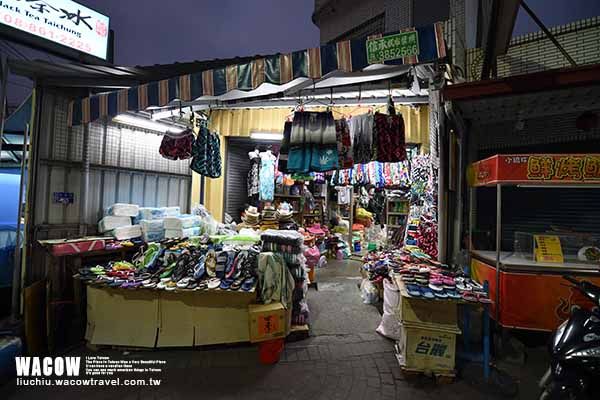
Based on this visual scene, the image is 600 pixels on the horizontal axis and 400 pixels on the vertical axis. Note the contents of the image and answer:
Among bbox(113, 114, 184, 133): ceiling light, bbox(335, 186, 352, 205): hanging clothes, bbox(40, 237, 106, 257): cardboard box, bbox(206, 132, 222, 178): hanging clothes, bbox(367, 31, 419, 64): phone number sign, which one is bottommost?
bbox(40, 237, 106, 257): cardboard box

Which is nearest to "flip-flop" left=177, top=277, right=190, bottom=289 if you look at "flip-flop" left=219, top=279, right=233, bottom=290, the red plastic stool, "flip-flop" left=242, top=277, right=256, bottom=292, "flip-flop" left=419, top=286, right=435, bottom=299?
"flip-flop" left=219, top=279, right=233, bottom=290

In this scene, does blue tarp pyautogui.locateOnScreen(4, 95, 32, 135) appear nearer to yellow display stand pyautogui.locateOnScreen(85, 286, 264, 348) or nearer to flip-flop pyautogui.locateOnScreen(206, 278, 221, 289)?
yellow display stand pyautogui.locateOnScreen(85, 286, 264, 348)

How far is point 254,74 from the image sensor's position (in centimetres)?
361

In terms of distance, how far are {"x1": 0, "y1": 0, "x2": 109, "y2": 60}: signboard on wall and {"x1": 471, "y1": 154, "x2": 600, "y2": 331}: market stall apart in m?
12.7

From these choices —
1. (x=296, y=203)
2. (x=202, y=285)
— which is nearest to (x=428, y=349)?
(x=202, y=285)

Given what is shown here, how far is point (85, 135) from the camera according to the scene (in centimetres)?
482

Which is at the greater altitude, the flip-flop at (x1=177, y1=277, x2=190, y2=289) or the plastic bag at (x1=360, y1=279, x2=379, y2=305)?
the flip-flop at (x1=177, y1=277, x2=190, y2=289)

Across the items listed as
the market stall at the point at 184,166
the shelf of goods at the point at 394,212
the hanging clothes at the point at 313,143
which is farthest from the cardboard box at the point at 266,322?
the shelf of goods at the point at 394,212

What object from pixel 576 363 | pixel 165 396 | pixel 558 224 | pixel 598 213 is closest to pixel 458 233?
pixel 558 224

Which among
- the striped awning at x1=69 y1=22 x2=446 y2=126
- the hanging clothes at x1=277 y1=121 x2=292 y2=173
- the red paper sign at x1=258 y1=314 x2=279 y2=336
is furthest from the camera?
the hanging clothes at x1=277 y1=121 x2=292 y2=173

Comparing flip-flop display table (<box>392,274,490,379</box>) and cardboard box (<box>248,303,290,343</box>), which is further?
cardboard box (<box>248,303,290,343</box>)

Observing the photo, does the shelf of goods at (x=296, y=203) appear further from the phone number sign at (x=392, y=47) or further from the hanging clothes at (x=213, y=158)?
the phone number sign at (x=392, y=47)

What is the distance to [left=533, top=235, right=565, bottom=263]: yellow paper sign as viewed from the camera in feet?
12.7

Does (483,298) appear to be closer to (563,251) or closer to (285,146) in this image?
(563,251)
